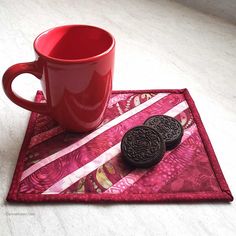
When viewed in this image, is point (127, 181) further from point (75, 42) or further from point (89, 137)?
point (75, 42)

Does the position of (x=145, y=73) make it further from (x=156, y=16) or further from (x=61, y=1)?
(x=61, y=1)

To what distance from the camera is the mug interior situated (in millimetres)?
426

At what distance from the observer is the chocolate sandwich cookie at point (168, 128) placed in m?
0.39

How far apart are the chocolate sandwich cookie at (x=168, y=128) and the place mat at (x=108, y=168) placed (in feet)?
0.04

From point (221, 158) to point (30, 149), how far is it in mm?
253

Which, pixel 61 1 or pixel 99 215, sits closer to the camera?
pixel 99 215

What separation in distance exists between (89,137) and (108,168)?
0.07 m

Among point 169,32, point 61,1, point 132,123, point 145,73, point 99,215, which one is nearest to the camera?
point 99,215

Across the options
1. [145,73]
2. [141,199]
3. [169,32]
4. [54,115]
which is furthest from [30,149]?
[169,32]

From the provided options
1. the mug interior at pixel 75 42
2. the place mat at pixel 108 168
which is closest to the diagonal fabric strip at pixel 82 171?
the place mat at pixel 108 168

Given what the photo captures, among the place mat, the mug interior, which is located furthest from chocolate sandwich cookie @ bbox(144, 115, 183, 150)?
the mug interior

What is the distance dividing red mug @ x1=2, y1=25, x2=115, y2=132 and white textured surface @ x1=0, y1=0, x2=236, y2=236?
0.26ft

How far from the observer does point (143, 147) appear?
368 millimetres

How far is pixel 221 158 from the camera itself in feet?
1.28
